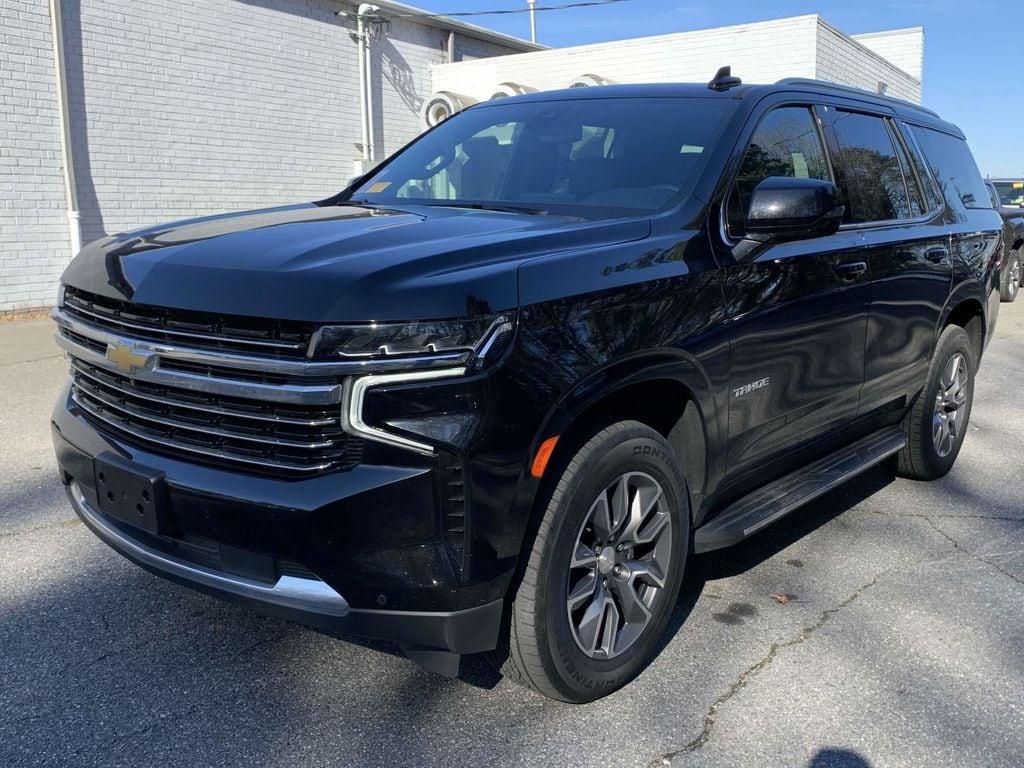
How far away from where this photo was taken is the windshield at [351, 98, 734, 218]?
136 inches

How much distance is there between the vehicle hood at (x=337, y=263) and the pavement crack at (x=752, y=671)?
1.40 metres

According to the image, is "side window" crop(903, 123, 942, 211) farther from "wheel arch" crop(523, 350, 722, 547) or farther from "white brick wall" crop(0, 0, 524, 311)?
"white brick wall" crop(0, 0, 524, 311)

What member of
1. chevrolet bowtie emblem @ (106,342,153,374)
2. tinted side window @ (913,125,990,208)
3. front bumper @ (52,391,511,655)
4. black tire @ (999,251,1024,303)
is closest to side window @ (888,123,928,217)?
tinted side window @ (913,125,990,208)

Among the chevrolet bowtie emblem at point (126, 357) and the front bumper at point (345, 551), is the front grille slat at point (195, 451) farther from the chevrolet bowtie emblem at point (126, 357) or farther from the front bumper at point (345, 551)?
the chevrolet bowtie emblem at point (126, 357)

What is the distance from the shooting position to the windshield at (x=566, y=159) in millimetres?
3463

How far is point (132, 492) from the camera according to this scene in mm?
2607

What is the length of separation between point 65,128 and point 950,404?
32.9ft

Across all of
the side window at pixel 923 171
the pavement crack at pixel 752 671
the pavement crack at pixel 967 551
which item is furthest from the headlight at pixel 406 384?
the side window at pixel 923 171

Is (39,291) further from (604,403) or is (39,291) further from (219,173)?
(604,403)

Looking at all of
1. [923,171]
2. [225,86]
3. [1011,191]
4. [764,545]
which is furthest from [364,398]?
[1011,191]

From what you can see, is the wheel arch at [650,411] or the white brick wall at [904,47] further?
the white brick wall at [904,47]

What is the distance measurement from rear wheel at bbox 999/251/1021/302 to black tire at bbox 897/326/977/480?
11.2 m

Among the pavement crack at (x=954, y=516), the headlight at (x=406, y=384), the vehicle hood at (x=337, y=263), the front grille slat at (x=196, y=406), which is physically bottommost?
the pavement crack at (x=954, y=516)

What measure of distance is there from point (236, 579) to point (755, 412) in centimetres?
197
